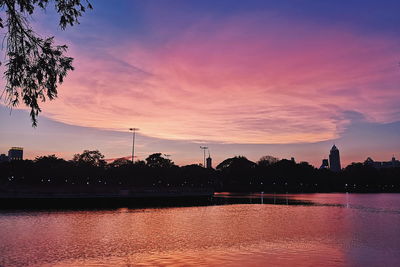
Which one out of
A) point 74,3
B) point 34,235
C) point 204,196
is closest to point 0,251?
point 34,235

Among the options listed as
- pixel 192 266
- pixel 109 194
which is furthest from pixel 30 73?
pixel 109 194

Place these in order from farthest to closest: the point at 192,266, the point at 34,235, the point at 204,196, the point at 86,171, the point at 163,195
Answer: the point at 86,171 → the point at 204,196 → the point at 163,195 → the point at 34,235 → the point at 192,266

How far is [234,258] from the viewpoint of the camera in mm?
23828

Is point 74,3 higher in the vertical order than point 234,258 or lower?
higher

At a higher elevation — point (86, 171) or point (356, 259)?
point (86, 171)

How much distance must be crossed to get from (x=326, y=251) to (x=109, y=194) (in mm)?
69060

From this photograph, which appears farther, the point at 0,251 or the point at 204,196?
the point at 204,196

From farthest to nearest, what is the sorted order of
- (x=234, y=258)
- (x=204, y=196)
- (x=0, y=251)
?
(x=204, y=196)
(x=0, y=251)
(x=234, y=258)

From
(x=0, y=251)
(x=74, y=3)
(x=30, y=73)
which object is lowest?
(x=0, y=251)

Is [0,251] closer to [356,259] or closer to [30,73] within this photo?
[30,73]

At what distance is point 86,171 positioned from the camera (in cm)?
16538

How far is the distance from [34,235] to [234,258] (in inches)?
879

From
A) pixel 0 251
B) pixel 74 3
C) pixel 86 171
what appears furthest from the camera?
pixel 86 171

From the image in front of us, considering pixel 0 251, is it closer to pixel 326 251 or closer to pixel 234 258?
pixel 234 258
